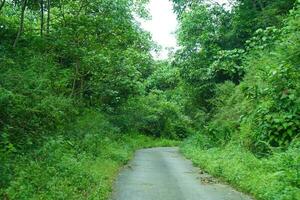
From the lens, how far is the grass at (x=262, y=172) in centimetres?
1021

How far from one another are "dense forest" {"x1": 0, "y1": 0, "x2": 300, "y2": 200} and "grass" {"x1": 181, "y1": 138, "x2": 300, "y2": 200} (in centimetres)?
5

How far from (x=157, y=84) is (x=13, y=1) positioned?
119ft

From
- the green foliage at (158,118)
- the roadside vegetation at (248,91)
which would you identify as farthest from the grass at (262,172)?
the green foliage at (158,118)

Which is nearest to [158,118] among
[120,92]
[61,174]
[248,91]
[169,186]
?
[120,92]

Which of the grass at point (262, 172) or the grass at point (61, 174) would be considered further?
the grass at point (262, 172)

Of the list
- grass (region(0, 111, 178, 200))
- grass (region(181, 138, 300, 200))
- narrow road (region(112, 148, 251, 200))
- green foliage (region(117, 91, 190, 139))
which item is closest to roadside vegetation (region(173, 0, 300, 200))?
grass (region(181, 138, 300, 200))

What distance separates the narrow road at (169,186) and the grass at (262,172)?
0.39 meters

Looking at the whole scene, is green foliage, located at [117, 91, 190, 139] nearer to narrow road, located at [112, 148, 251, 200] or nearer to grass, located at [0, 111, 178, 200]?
grass, located at [0, 111, 178, 200]

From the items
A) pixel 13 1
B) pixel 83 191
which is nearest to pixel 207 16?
pixel 13 1

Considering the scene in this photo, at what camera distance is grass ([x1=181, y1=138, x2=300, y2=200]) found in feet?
33.5

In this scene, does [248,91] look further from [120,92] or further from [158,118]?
[158,118]

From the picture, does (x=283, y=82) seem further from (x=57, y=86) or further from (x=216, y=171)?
(x=57, y=86)

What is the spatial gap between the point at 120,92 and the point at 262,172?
20.0m

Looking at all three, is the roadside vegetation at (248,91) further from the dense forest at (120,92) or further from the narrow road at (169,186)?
the narrow road at (169,186)
